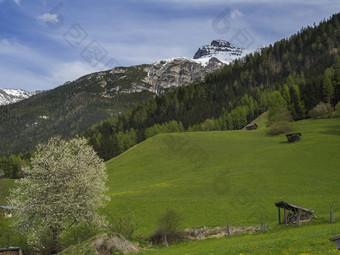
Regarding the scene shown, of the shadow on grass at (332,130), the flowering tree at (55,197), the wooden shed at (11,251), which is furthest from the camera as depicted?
the shadow on grass at (332,130)

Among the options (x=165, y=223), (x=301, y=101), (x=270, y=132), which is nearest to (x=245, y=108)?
(x=301, y=101)

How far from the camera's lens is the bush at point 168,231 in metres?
39.3

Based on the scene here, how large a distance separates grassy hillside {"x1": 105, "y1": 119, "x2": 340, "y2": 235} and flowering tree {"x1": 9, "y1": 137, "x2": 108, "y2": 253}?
825 centimetres

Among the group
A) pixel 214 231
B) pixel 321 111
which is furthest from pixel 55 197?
pixel 321 111

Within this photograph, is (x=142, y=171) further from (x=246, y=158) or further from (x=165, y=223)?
(x=165, y=223)

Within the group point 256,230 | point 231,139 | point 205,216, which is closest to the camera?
point 256,230

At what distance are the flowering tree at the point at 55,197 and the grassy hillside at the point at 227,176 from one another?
825 centimetres

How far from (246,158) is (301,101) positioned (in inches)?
2829

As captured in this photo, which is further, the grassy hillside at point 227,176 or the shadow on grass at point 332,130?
the shadow on grass at point 332,130

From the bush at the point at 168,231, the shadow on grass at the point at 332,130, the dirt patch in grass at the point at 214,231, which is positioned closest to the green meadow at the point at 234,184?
the shadow on grass at the point at 332,130

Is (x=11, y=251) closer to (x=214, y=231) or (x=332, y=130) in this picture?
(x=214, y=231)

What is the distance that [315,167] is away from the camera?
7475cm

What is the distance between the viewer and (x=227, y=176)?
7519 cm

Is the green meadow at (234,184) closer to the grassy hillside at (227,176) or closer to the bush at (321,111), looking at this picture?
the grassy hillside at (227,176)
